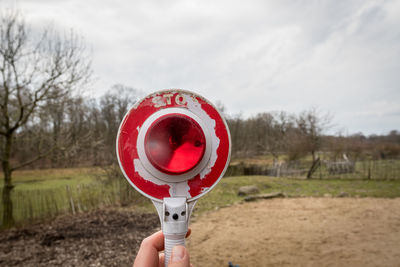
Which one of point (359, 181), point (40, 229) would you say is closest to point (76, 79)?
point (40, 229)

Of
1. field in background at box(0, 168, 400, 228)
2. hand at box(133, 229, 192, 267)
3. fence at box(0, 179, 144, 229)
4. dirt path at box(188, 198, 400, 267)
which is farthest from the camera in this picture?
field in background at box(0, 168, 400, 228)

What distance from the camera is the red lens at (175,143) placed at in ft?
2.51

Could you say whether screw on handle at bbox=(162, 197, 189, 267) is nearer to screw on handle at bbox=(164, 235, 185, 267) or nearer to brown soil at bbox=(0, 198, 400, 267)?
screw on handle at bbox=(164, 235, 185, 267)

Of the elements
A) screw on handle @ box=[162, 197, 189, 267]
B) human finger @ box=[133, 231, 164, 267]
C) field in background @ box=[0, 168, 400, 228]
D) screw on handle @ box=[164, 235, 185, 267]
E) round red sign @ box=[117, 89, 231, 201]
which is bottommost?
field in background @ box=[0, 168, 400, 228]

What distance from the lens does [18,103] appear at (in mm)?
6480

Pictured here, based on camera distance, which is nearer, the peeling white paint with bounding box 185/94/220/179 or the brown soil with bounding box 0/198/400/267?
the peeling white paint with bounding box 185/94/220/179

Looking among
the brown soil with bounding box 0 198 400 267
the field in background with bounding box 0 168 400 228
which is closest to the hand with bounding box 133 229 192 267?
the brown soil with bounding box 0 198 400 267

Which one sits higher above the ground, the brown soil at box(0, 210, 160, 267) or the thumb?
the thumb

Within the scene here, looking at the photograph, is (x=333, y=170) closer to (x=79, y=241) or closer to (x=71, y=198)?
(x=71, y=198)

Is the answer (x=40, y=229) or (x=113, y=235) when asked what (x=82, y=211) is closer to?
(x=40, y=229)

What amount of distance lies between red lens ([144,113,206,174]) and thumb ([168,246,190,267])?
9.0 inches

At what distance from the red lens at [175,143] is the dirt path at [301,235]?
4499mm

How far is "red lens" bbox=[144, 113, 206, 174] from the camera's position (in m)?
0.77

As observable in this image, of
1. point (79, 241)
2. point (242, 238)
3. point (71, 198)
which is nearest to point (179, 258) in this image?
point (242, 238)
